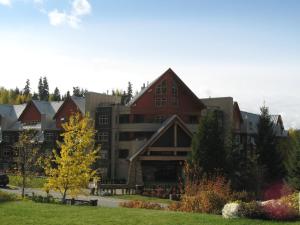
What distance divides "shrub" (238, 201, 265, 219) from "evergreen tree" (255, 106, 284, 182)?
3586 cm

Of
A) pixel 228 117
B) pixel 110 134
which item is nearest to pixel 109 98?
pixel 110 134

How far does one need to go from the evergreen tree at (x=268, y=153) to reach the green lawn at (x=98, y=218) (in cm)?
3598

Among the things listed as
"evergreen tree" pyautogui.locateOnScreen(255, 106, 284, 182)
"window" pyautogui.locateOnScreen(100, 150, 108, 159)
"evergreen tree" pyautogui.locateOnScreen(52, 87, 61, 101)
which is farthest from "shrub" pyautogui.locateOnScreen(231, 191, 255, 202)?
"evergreen tree" pyautogui.locateOnScreen(52, 87, 61, 101)

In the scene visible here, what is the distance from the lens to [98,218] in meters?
21.7

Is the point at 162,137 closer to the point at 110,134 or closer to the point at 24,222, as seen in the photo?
the point at 110,134

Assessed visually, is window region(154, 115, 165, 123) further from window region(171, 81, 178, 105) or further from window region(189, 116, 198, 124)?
window region(189, 116, 198, 124)

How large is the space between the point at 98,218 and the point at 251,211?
6.60 meters

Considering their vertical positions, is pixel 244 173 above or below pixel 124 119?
below

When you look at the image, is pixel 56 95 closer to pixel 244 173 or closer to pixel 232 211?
pixel 244 173

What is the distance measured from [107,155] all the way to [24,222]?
135 feet

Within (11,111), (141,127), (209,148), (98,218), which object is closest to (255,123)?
(141,127)

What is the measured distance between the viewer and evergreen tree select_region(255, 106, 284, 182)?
57963mm

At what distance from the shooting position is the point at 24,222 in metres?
21.2

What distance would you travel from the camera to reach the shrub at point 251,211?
2117cm
